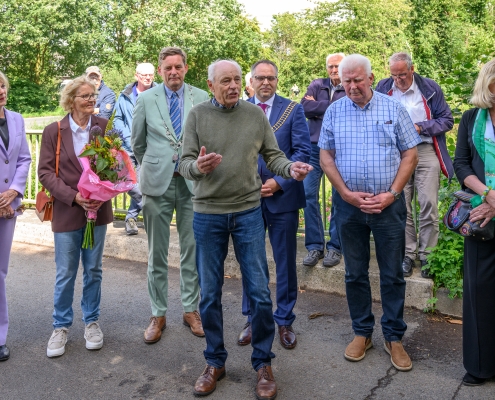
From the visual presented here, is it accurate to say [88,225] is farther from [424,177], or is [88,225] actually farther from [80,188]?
[424,177]

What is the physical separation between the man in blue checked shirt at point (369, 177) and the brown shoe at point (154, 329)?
1659mm

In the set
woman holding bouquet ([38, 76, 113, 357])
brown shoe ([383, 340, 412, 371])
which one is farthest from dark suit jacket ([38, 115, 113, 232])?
brown shoe ([383, 340, 412, 371])

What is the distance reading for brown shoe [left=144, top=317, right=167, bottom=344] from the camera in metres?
5.27

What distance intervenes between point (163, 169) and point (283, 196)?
1.08 meters

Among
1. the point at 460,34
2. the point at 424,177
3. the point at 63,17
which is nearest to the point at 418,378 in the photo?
the point at 424,177

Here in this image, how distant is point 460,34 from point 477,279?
32418 millimetres

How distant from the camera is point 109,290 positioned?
6730 millimetres

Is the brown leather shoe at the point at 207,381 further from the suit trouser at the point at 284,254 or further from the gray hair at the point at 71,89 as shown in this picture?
the gray hair at the point at 71,89

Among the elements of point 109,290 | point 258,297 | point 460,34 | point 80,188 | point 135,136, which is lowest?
point 109,290

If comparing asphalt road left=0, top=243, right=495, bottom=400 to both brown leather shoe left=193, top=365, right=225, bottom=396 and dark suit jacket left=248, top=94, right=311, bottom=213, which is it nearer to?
brown leather shoe left=193, top=365, right=225, bottom=396

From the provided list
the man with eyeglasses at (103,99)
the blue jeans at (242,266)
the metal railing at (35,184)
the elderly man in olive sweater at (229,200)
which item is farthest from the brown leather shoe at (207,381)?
the man with eyeglasses at (103,99)

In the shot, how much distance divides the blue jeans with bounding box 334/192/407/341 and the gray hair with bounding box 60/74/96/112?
90.5 inches

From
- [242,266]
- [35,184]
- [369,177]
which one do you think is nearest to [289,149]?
[369,177]

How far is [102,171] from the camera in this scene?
4.96 metres
